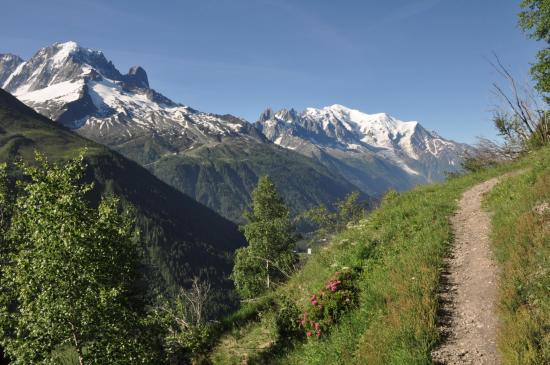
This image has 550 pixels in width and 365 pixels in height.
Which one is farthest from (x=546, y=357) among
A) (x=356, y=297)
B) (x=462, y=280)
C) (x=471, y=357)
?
(x=356, y=297)

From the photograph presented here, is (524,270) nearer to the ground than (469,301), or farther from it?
farther from it

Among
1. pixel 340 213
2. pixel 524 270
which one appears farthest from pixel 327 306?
pixel 340 213

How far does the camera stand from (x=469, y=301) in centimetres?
1095

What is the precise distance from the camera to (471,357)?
8836mm

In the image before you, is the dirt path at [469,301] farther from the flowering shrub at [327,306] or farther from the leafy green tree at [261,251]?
the leafy green tree at [261,251]

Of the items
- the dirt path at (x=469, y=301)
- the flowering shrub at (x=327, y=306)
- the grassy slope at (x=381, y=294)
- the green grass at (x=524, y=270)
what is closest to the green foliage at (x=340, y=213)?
the grassy slope at (x=381, y=294)

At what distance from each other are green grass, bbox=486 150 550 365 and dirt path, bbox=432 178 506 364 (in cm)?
44

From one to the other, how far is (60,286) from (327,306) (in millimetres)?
10324

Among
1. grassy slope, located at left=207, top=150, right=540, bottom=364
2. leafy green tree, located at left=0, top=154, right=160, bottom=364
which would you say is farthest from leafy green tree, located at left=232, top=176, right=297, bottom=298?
leafy green tree, located at left=0, top=154, right=160, bottom=364

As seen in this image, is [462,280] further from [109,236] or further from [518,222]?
[109,236]

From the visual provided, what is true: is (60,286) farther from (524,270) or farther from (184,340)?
(524,270)

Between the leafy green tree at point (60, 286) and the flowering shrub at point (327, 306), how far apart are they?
7.71m

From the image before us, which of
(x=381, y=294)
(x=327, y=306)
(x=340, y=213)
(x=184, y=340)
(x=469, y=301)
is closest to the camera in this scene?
(x=469, y=301)

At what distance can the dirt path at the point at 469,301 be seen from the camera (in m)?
8.99
